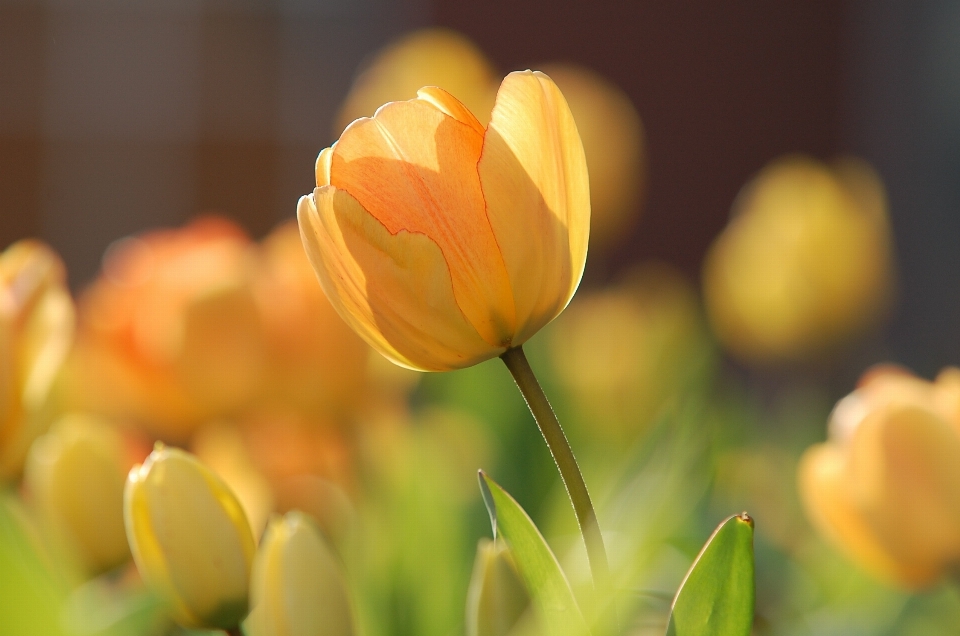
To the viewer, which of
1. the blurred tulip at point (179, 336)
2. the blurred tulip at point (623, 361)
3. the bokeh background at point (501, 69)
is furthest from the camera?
the bokeh background at point (501, 69)

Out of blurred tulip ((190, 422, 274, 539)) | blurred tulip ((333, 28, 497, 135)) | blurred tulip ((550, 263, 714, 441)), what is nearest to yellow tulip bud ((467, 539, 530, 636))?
blurred tulip ((190, 422, 274, 539))

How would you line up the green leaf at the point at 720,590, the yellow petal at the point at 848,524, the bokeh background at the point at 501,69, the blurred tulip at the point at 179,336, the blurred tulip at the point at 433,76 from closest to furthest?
1. the green leaf at the point at 720,590
2. the yellow petal at the point at 848,524
3. the blurred tulip at the point at 179,336
4. the blurred tulip at the point at 433,76
5. the bokeh background at the point at 501,69

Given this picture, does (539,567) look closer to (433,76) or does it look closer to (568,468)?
(568,468)

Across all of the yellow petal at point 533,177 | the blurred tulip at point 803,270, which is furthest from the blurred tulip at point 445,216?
the blurred tulip at point 803,270

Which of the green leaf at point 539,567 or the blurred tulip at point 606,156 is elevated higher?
the green leaf at point 539,567

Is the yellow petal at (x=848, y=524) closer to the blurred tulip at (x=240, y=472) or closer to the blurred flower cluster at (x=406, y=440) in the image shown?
the blurred flower cluster at (x=406, y=440)

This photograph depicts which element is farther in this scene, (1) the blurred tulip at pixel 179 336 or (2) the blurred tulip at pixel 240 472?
(1) the blurred tulip at pixel 179 336

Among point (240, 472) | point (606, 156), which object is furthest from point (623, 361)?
point (240, 472)
